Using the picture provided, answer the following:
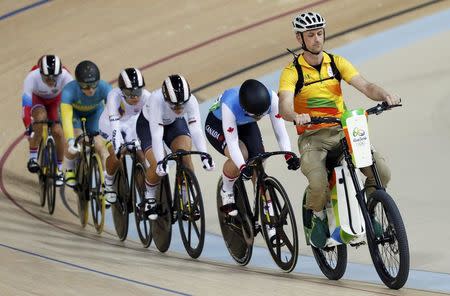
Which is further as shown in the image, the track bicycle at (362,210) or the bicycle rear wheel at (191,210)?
the bicycle rear wheel at (191,210)

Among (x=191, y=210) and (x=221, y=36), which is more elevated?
(x=221, y=36)

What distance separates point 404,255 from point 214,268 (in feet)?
5.38

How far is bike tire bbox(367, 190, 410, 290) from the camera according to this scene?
16.9 feet

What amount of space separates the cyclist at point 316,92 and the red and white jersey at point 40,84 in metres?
3.59

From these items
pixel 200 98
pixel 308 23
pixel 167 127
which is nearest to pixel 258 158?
pixel 308 23

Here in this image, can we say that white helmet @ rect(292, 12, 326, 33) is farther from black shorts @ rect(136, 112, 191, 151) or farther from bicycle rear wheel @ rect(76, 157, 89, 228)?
bicycle rear wheel @ rect(76, 157, 89, 228)

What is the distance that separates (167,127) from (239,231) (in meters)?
0.97

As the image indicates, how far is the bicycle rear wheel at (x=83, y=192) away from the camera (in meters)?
8.55

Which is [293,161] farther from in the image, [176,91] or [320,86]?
[176,91]

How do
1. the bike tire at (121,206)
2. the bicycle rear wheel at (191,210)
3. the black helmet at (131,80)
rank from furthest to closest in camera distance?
the bike tire at (121,206)
the black helmet at (131,80)
the bicycle rear wheel at (191,210)

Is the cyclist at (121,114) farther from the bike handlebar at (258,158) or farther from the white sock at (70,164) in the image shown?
the bike handlebar at (258,158)

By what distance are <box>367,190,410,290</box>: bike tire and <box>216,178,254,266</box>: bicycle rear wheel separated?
131 cm

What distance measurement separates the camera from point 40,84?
9031mm

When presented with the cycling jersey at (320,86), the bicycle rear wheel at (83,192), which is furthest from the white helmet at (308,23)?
the bicycle rear wheel at (83,192)
